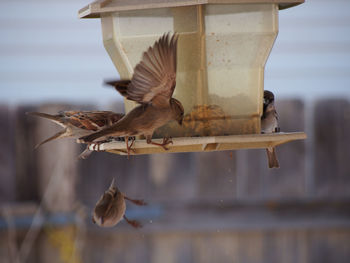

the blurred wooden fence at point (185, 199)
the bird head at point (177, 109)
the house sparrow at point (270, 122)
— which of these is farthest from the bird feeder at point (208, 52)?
the blurred wooden fence at point (185, 199)

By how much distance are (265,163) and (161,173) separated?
32.0 inches

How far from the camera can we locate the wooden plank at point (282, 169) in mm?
4930

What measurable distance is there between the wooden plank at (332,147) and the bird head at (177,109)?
267 centimetres

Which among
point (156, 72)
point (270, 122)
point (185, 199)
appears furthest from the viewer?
point (185, 199)

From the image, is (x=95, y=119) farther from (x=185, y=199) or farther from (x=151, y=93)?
(x=185, y=199)

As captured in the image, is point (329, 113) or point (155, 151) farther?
point (329, 113)

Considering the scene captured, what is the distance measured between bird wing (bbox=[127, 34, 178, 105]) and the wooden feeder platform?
9.0 inches

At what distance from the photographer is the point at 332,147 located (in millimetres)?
5027

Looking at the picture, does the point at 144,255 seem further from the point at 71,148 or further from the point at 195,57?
the point at 195,57

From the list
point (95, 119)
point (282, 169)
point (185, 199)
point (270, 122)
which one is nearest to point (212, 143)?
point (95, 119)

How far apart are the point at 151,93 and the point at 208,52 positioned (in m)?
0.47

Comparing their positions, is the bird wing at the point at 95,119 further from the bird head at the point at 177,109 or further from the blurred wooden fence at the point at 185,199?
the blurred wooden fence at the point at 185,199

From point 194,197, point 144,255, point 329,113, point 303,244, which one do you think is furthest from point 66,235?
point 329,113

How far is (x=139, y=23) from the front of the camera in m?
2.70
